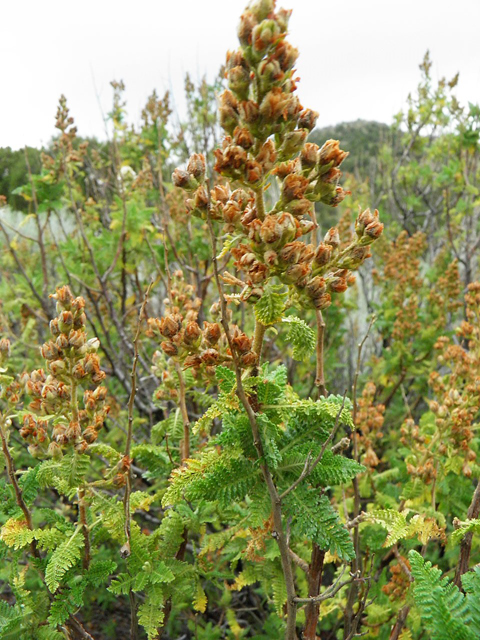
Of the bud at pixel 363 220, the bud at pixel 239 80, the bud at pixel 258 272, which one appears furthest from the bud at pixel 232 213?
the bud at pixel 363 220

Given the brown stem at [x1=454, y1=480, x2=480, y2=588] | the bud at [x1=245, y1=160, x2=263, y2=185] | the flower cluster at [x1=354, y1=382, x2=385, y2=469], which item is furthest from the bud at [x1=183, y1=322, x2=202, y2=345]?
the flower cluster at [x1=354, y1=382, x2=385, y2=469]

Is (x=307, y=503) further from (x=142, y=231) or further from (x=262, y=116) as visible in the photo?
(x=142, y=231)

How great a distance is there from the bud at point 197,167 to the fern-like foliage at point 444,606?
900 mm

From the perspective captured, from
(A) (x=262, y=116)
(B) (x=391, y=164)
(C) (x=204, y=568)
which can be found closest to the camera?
(A) (x=262, y=116)

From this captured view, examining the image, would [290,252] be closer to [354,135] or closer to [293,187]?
[293,187]

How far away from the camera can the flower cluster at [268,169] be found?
871 millimetres

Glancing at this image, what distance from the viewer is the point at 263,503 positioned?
3.36 ft

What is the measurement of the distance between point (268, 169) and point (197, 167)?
16 centimetres

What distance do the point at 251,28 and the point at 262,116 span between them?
17cm

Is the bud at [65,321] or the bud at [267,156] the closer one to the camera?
the bud at [267,156]

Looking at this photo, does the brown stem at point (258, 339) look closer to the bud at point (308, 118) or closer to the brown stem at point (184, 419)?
the bud at point (308, 118)

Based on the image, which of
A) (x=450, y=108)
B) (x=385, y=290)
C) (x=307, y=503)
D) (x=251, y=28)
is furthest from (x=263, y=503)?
(x=450, y=108)

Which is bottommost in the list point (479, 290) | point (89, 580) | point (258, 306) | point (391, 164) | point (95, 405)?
point (89, 580)

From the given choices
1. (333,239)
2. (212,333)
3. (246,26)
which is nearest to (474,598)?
→ (212,333)
